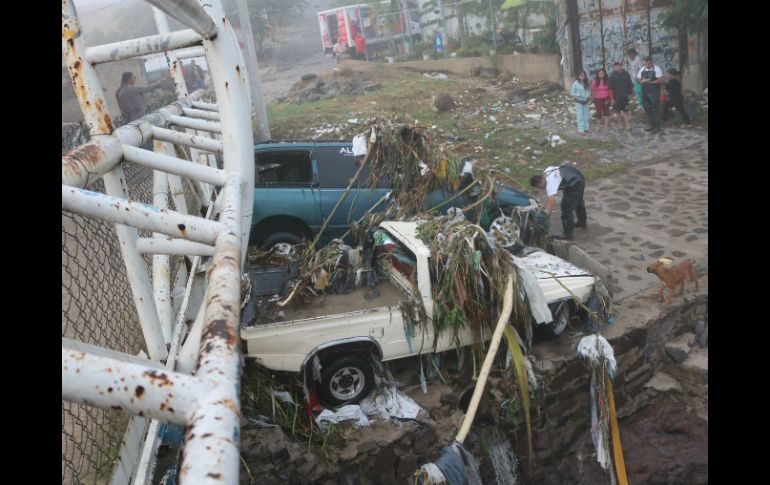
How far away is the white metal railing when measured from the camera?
999 mm

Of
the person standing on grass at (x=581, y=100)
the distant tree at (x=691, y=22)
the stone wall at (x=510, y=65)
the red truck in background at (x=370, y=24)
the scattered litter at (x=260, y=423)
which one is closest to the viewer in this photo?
the scattered litter at (x=260, y=423)

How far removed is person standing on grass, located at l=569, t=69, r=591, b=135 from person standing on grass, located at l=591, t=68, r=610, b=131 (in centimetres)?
65

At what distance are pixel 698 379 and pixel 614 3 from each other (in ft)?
36.5

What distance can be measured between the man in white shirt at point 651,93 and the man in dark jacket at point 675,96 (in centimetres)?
23

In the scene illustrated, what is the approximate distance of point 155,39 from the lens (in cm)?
216

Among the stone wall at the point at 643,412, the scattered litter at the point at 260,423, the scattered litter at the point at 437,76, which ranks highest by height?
the scattered litter at the point at 437,76

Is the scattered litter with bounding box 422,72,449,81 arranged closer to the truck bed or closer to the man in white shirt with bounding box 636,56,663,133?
the man in white shirt with bounding box 636,56,663,133

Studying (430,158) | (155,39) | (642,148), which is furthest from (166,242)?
(642,148)

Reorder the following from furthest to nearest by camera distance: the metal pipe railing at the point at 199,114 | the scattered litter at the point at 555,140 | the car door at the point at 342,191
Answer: the scattered litter at the point at 555,140 → the car door at the point at 342,191 → the metal pipe railing at the point at 199,114

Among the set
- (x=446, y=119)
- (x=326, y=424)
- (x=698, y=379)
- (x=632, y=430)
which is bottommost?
(x=632, y=430)

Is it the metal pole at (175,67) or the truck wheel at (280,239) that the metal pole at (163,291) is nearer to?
the metal pole at (175,67)

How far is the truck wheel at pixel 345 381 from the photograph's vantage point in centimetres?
496

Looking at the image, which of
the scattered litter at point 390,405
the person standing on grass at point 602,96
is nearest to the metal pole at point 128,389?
the scattered litter at point 390,405
